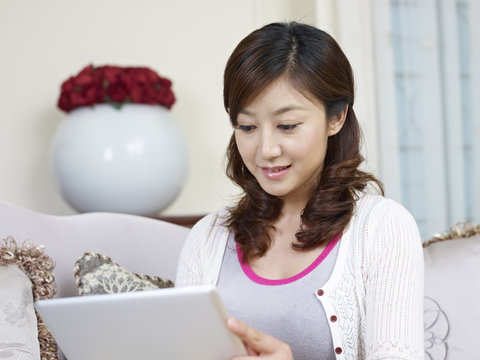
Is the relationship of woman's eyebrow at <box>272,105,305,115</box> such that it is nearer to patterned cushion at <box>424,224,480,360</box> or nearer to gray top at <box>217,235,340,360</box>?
gray top at <box>217,235,340,360</box>

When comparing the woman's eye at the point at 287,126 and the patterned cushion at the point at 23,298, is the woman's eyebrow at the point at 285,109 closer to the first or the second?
the woman's eye at the point at 287,126

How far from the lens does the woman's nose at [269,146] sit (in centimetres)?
140

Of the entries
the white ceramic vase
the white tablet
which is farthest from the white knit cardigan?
the white ceramic vase

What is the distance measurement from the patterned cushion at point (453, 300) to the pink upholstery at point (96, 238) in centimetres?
68

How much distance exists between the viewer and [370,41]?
121 inches

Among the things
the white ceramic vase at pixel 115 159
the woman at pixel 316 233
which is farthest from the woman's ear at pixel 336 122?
the white ceramic vase at pixel 115 159

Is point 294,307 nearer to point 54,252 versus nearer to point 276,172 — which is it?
point 276,172

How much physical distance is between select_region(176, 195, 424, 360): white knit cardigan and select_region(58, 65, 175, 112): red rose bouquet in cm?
106

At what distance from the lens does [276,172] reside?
1453 millimetres

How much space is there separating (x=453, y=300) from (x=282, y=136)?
2.02ft

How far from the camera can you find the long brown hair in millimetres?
1425

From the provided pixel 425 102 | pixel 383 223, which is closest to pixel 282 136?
pixel 383 223

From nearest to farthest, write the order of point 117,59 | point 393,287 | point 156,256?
point 393,287 < point 156,256 < point 117,59

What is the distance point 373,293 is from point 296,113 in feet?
1.30
